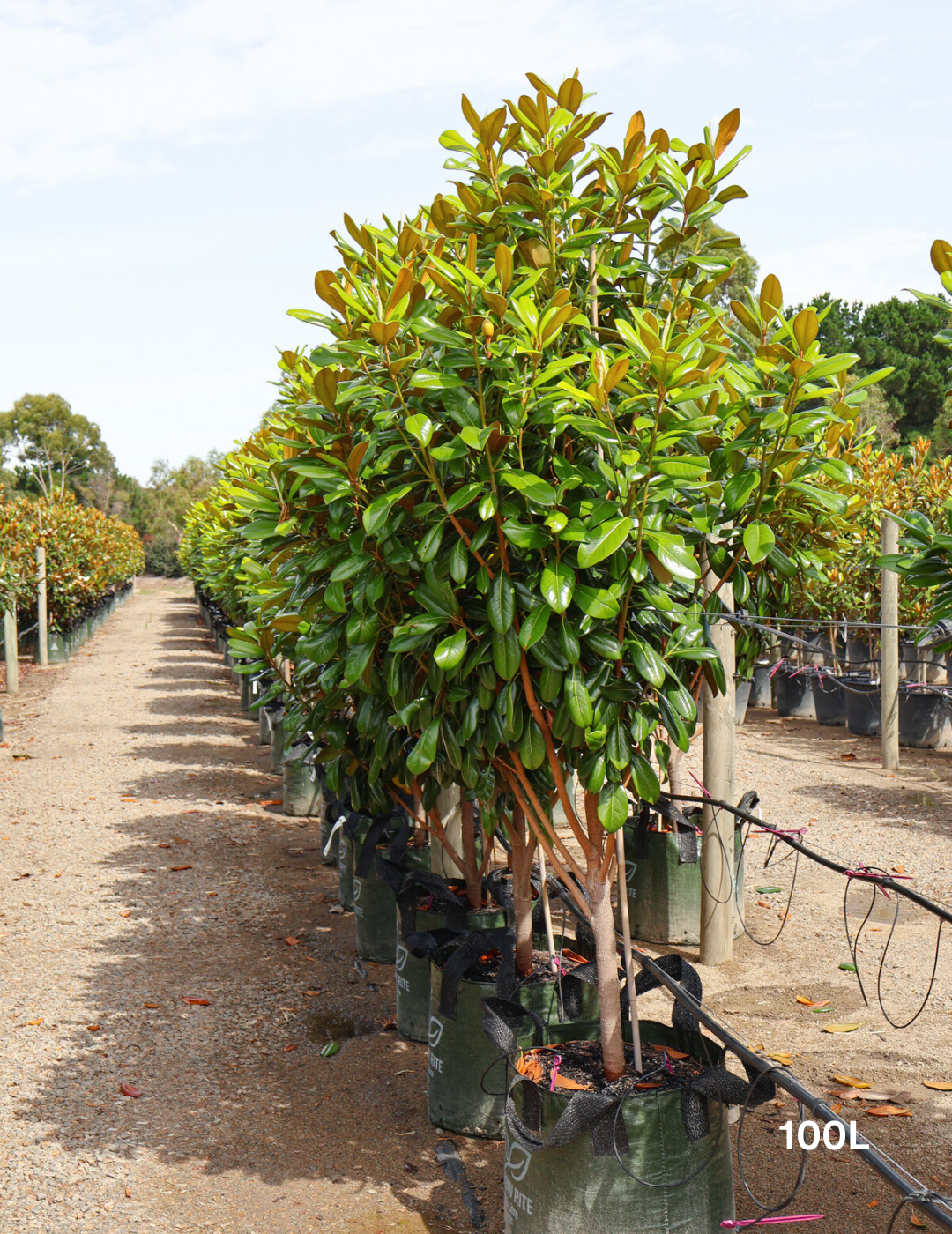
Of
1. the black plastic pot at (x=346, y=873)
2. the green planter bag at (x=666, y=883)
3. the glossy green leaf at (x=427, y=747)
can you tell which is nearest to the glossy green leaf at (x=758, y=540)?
the glossy green leaf at (x=427, y=747)

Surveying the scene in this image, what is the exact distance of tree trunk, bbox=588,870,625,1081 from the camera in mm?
2594

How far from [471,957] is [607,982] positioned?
633 mm

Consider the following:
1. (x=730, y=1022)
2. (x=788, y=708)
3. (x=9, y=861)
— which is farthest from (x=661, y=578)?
(x=788, y=708)

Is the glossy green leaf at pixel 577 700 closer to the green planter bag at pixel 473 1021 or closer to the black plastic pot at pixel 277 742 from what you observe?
the green planter bag at pixel 473 1021

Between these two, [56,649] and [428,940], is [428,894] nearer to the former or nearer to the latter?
[428,940]

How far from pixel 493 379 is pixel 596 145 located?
0.69 m

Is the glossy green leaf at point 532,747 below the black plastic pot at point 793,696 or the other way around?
the other way around

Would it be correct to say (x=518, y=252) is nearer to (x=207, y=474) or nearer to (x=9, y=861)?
(x=9, y=861)

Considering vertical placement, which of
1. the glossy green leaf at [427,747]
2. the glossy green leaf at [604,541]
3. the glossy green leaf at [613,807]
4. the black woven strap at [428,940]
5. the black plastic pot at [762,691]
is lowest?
the black plastic pot at [762,691]

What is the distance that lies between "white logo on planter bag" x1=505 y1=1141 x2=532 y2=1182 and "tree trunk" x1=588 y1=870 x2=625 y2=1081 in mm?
308

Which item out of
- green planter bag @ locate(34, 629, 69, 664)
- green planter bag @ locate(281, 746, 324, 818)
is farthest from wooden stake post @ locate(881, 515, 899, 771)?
green planter bag @ locate(34, 629, 69, 664)

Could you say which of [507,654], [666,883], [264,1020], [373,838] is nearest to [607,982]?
[507,654]

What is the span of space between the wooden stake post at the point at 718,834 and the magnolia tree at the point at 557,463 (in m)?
1.83

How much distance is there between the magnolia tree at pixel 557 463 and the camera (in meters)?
2.17
